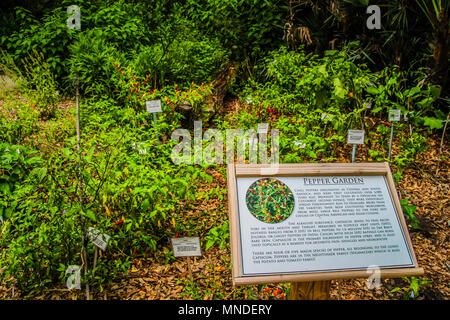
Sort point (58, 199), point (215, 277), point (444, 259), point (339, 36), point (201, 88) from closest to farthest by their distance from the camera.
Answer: point (58, 199)
point (215, 277)
point (444, 259)
point (201, 88)
point (339, 36)

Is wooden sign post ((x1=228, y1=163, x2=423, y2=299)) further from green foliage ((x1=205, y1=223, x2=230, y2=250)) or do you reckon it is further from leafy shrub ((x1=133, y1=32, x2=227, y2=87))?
leafy shrub ((x1=133, y1=32, x2=227, y2=87))

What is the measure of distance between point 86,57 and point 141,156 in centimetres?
282

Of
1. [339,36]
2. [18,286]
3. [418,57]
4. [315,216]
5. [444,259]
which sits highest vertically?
[339,36]

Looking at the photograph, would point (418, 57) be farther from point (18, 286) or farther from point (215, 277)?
point (18, 286)

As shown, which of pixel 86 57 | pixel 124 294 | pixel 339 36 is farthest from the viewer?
pixel 339 36

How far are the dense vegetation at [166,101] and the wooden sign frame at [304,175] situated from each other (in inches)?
19.1

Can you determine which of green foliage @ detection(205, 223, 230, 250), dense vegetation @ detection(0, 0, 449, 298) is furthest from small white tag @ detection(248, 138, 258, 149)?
green foliage @ detection(205, 223, 230, 250)

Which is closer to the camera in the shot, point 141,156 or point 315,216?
point 315,216

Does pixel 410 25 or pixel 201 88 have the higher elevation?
pixel 410 25

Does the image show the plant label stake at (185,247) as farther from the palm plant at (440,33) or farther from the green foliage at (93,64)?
the palm plant at (440,33)

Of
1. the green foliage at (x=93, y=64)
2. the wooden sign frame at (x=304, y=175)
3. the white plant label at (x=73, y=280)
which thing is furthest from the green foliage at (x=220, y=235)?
the green foliage at (x=93, y=64)

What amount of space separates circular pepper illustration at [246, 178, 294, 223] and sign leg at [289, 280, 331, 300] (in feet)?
1.21
